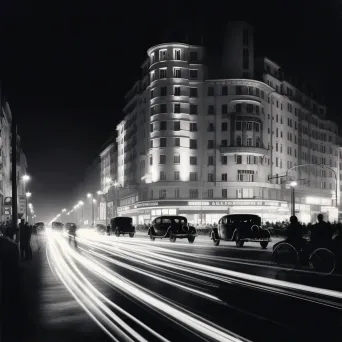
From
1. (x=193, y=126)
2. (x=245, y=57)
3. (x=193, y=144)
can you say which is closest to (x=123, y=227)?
(x=193, y=144)

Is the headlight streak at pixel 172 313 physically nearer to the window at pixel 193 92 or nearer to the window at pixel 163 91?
the window at pixel 163 91

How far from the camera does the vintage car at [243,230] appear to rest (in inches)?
1341

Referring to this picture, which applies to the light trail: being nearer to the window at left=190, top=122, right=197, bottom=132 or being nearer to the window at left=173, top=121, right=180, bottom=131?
the window at left=173, top=121, right=180, bottom=131

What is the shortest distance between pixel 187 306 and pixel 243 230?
24284 millimetres

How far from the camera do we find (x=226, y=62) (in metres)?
95.2

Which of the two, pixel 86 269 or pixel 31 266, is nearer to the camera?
pixel 86 269

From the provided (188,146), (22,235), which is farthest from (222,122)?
(22,235)

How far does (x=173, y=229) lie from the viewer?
147ft

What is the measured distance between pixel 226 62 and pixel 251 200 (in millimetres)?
21980

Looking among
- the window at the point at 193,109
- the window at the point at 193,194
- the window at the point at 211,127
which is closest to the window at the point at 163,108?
the window at the point at 193,109

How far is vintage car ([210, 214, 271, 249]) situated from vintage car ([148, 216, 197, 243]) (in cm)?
765

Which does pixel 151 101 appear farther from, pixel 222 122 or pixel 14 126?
pixel 14 126

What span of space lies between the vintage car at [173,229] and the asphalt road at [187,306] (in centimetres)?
2567

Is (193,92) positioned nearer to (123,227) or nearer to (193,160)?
(193,160)
